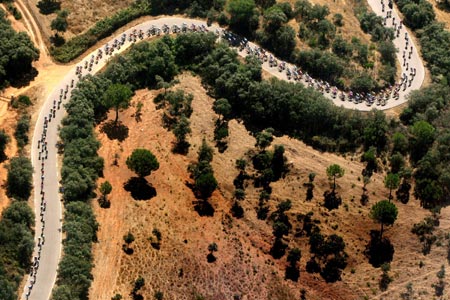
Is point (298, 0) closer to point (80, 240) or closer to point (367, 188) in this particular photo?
point (367, 188)

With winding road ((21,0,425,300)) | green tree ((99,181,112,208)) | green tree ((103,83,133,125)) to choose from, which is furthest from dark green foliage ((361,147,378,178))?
green tree ((99,181,112,208))

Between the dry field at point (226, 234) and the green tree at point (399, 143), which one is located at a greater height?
the green tree at point (399, 143)

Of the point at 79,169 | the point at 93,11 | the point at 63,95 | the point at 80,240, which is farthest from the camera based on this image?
the point at 93,11

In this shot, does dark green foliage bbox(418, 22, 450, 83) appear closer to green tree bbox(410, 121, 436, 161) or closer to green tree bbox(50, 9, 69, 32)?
green tree bbox(410, 121, 436, 161)

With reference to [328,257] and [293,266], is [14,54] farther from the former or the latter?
[328,257]

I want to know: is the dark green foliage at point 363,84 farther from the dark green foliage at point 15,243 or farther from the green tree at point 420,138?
the dark green foliage at point 15,243

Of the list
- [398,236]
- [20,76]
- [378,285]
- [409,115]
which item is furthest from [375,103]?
[20,76]

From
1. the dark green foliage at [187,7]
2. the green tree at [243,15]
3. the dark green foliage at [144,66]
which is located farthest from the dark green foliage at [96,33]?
the green tree at [243,15]

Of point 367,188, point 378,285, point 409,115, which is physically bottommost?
point 378,285
